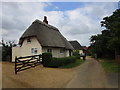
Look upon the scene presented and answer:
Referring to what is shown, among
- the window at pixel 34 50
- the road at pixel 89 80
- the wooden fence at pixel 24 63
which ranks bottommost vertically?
the road at pixel 89 80

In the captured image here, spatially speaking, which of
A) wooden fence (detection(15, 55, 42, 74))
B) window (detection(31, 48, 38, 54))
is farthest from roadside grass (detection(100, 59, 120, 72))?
window (detection(31, 48, 38, 54))

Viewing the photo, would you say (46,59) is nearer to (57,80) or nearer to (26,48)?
(26,48)

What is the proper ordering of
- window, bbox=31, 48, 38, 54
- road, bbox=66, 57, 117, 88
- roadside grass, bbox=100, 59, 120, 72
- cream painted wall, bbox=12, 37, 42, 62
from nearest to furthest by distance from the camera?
road, bbox=66, 57, 117, 88 → roadside grass, bbox=100, 59, 120, 72 → cream painted wall, bbox=12, 37, 42, 62 → window, bbox=31, 48, 38, 54

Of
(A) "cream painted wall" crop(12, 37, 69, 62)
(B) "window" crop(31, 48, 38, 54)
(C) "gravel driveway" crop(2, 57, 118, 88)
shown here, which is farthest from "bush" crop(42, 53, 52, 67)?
(C) "gravel driveway" crop(2, 57, 118, 88)

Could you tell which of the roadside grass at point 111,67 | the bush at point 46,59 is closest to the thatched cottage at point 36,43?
the bush at point 46,59

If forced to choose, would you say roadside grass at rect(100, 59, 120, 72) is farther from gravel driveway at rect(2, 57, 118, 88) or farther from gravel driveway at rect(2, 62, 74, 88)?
gravel driveway at rect(2, 62, 74, 88)

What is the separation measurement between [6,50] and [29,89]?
20.6 meters

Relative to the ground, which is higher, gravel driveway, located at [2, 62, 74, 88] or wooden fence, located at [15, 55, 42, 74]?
wooden fence, located at [15, 55, 42, 74]

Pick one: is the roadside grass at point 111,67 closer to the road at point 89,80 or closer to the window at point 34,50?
the road at point 89,80

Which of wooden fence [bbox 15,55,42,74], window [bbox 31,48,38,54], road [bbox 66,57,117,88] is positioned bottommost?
road [bbox 66,57,117,88]

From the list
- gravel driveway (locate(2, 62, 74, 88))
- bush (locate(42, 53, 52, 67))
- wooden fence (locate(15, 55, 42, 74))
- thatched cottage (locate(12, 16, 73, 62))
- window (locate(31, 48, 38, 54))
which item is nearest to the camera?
gravel driveway (locate(2, 62, 74, 88))

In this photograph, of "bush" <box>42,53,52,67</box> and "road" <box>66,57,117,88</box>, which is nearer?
"road" <box>66,57,117,88</box>

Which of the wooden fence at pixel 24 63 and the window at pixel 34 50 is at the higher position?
the window at pixel 34 50

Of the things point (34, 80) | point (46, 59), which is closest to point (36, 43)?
point (46, 59)
